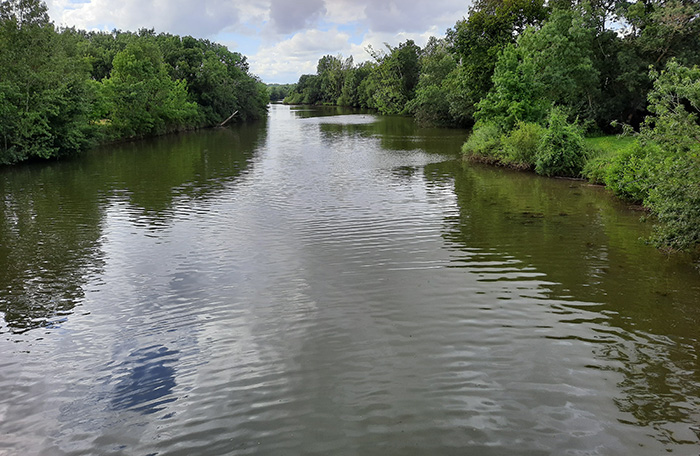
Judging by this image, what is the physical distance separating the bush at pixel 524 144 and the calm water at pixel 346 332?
8055 millimetres

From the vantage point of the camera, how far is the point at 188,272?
1118 cm

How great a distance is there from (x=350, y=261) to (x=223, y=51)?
233 feet

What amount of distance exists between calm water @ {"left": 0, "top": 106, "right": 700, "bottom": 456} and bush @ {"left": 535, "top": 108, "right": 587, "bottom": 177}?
6119 mm

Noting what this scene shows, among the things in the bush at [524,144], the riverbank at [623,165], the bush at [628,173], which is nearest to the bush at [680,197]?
the riverbank at [623,165]

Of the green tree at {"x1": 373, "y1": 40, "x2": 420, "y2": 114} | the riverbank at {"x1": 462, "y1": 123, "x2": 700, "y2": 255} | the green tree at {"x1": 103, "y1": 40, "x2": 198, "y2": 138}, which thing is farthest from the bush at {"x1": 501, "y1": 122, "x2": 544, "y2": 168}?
the green tree at {"x1": 373, "y1": 40, "x2": 420, "y2": 114}

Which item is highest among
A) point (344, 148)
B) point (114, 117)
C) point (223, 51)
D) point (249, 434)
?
point (223, 51)

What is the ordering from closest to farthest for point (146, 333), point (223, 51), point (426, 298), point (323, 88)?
point (146, 333)
point (426, 298)
point (223, 51)
point (323, 88)

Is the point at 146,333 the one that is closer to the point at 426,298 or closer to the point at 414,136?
the point at 426,298

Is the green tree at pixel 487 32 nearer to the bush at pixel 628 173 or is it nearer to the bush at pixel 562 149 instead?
the bush at pixel 562 149

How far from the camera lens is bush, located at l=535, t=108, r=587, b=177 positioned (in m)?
22.8

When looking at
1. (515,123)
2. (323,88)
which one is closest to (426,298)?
(515,123)

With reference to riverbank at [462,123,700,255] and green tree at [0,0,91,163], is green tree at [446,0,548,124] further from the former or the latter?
green tree at [0,0,91,163]

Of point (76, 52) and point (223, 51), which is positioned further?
point (223, 51)

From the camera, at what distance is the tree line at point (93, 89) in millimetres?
28531
